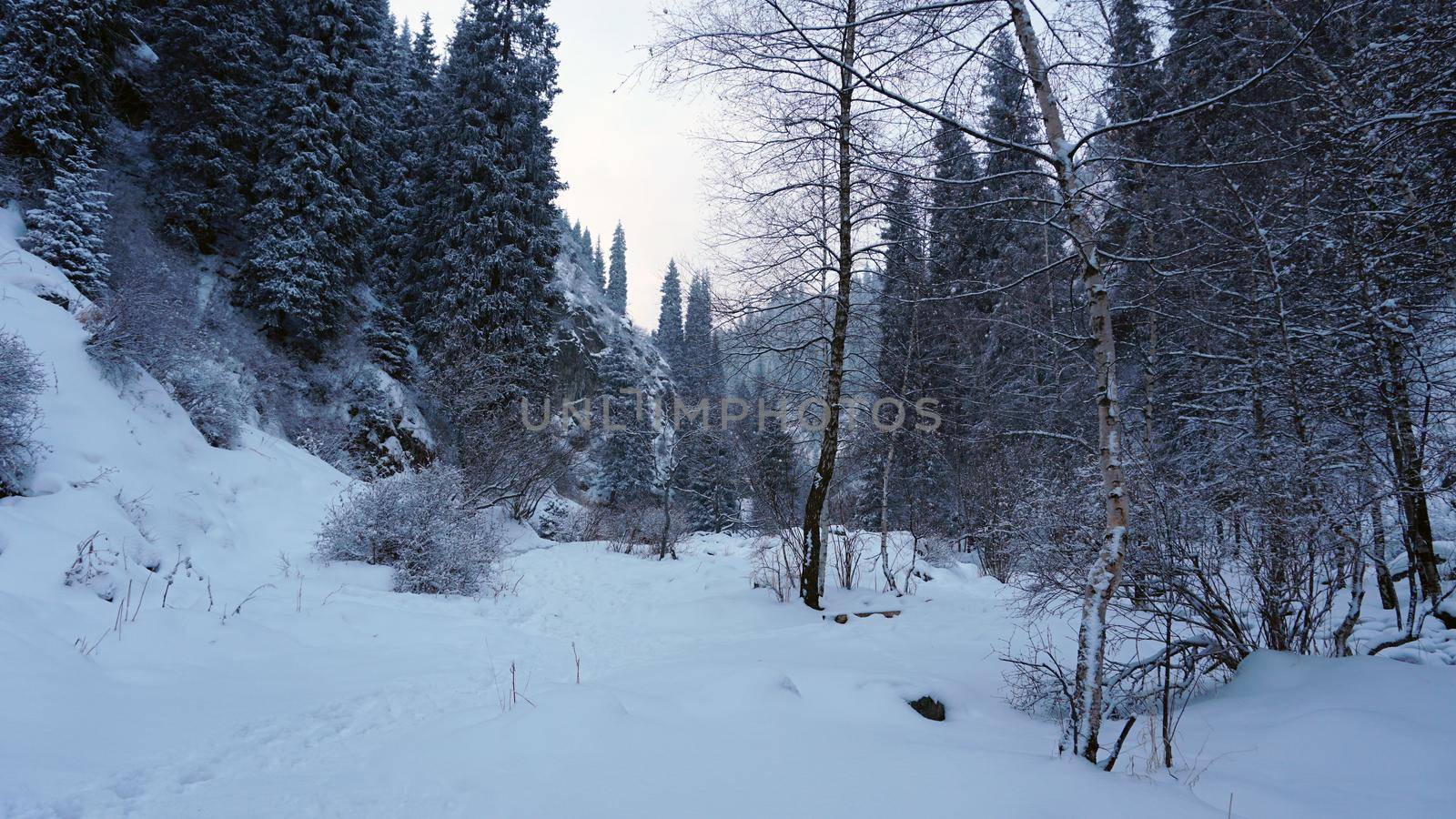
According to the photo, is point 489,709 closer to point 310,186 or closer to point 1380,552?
point 1380,552

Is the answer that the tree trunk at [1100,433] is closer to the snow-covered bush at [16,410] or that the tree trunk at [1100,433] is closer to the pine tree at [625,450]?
the snow-covered bush at [16,410]

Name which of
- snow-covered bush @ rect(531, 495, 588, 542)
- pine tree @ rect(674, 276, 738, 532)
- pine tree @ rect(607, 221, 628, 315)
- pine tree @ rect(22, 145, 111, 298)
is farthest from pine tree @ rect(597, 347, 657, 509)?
pine tree @ rect(607, 221, 628, 315)

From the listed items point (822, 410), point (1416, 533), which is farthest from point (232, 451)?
point (1416, 533)

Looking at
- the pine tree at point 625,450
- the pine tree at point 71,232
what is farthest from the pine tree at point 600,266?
the pine tree at point 71,232

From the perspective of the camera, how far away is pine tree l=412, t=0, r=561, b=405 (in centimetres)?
1778

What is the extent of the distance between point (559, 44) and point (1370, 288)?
72.0 ft

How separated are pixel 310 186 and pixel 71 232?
5.63 m

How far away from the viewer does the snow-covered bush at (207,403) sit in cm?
831

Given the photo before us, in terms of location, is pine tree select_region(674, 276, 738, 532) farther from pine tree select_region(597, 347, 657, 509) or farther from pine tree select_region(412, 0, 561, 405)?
pine tree select_region(412, 0, 561, 405)

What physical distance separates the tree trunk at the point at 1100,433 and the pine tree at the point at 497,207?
16.2 metres

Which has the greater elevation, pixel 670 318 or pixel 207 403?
pixel 670 318

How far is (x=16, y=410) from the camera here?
489 centimetres

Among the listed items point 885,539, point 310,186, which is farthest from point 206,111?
point 885,539

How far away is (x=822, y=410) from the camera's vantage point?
24.7 feet
